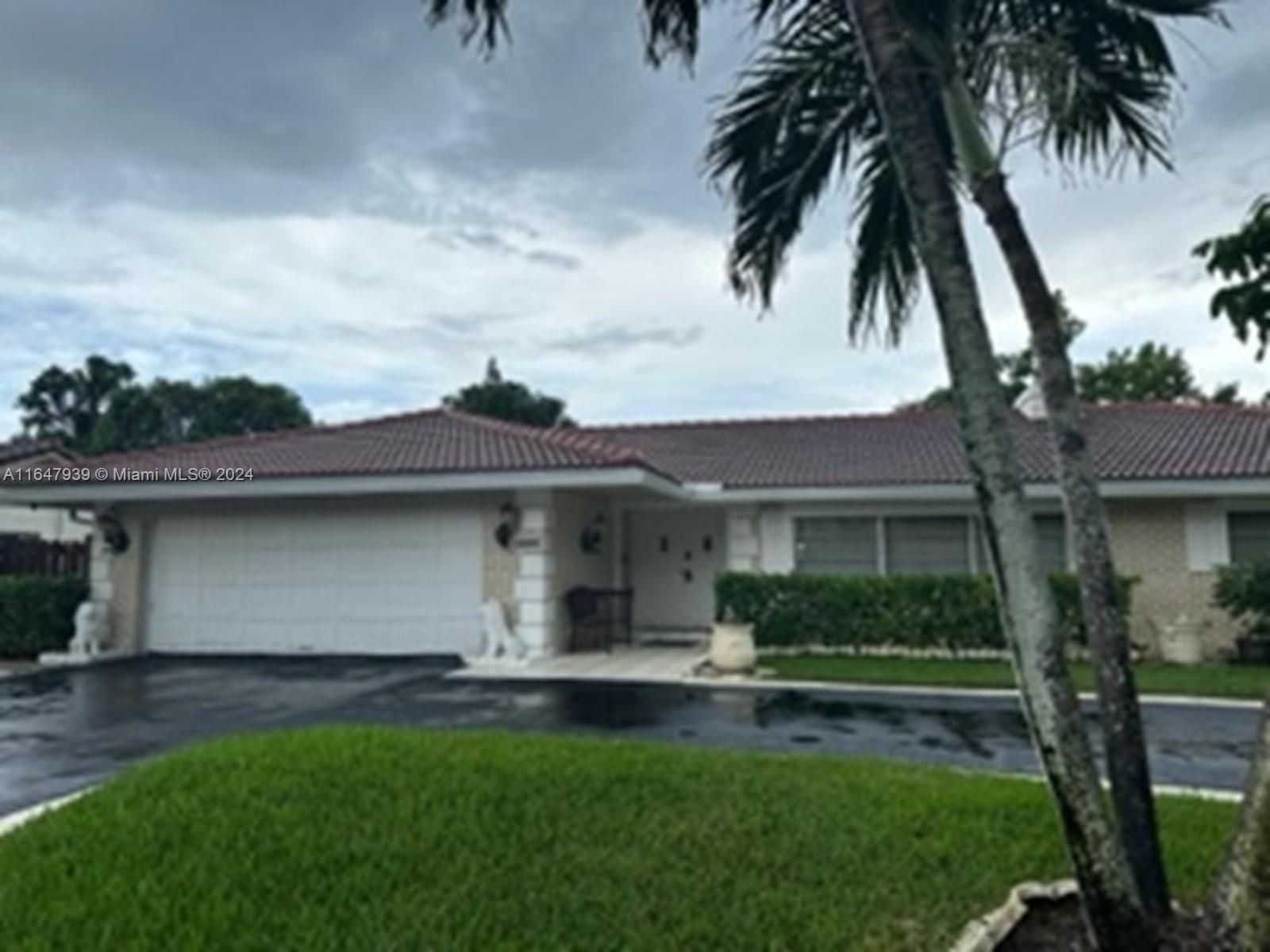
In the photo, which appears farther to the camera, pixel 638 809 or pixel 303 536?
pixel 303 536

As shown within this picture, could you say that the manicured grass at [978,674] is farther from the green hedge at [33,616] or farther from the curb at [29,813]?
the green hedge at [33,616]

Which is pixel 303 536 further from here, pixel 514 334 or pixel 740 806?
pixel 514 334

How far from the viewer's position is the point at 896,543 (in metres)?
16.5

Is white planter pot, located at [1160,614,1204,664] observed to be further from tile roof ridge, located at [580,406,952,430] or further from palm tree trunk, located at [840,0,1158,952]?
palm tree trunk, located at [840,0,1158,952]

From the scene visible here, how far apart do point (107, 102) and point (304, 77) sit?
2710 millimetres

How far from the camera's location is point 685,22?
6227 millimetres

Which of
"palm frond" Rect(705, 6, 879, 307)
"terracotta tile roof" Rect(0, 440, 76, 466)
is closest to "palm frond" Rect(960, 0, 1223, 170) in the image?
"palm frond" Rect(705, 6, 879, 307)

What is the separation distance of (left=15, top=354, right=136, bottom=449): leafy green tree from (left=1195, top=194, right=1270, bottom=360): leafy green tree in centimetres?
4855

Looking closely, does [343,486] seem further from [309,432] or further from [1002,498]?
[1002,498]

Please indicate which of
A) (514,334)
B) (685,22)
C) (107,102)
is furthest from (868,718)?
(514,334)

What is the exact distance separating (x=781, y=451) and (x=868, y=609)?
5.76 metres

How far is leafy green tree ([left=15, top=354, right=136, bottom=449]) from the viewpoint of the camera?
43094 millimetres

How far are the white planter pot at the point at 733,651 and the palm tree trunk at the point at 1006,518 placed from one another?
31.4 feet

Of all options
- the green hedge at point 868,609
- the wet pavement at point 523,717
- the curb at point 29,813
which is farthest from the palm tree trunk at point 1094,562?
the green hedge at point 868,609
